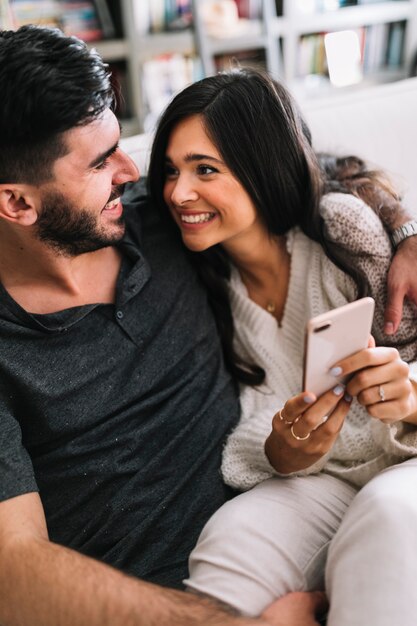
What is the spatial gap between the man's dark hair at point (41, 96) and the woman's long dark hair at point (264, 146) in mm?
191

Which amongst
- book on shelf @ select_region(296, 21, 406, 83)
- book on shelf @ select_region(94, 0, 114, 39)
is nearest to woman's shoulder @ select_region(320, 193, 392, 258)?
book on shelf @ select_region(94, 0, 114, 39)

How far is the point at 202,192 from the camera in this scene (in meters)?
1.18

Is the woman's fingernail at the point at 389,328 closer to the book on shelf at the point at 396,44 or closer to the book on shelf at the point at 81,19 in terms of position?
the book on shelf at the point at 81,19

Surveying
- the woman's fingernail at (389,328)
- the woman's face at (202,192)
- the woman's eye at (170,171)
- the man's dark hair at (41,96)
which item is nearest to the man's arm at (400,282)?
the woman's fingernail at (389,328)

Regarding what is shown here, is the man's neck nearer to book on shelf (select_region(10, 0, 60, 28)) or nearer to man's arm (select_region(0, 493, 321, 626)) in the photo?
man's arm (select_region(0, 493, 321, 626))

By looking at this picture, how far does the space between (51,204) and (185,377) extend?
41 centimetres

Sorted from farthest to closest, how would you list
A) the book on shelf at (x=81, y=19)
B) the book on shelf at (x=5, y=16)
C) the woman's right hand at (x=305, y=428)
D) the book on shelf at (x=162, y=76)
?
1. the book on shelf at (x=162, y=76)
2. the book on shelf at (x=81, y=19)
3. the book on shelf at (x=5, y=16)
4. the woman's right hand at (x=305, y=428)

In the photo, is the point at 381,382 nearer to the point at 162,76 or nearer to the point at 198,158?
the point at 198,158

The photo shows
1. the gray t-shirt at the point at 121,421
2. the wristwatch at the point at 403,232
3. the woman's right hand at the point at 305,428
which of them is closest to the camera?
the woman's right hand at the point at 305,428

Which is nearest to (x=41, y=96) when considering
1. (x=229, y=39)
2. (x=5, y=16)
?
(x=5, y=16)

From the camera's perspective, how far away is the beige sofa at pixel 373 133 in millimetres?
1421

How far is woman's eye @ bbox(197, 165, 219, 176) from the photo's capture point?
1.18 meters

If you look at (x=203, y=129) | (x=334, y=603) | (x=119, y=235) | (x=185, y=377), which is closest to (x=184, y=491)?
(x=185, y=377)

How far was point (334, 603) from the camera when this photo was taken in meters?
0.85
